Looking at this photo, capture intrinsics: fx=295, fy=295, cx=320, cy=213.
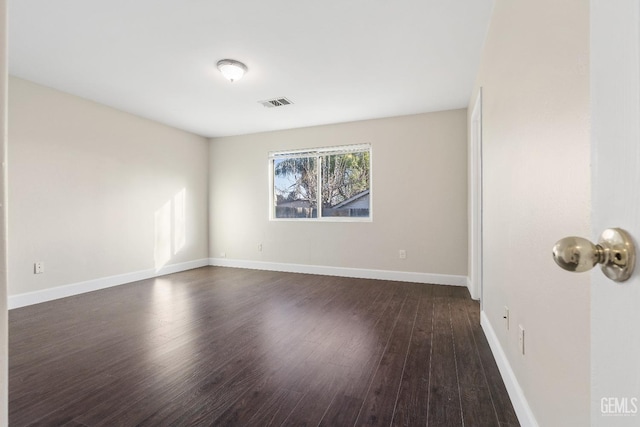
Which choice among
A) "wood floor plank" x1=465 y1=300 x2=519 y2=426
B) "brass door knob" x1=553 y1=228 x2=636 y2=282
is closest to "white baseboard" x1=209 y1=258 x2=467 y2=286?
"wood floor plank" x1=465 y1=300 x2=519 y2=426

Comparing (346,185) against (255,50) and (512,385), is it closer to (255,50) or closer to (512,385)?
(255,50)

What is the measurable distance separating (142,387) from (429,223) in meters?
3.75

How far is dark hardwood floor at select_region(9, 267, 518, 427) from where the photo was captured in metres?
1.53

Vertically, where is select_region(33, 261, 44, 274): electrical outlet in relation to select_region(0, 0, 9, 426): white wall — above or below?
below

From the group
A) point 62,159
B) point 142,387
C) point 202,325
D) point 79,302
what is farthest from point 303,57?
point 79,302

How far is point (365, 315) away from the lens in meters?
2.94

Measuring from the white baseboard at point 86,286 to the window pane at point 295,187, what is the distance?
79.1 inches

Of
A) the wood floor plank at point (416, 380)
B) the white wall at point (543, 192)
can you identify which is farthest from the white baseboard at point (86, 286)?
the white wall at point (543, 192)

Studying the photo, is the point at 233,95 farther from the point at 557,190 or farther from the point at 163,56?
the point at 557,190

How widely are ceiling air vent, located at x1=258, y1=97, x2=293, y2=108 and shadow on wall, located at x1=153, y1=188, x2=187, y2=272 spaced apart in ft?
7.79

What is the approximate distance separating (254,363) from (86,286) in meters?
3.13

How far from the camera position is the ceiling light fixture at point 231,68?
2838mm

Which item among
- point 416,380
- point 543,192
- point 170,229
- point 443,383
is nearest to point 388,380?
point 416,380

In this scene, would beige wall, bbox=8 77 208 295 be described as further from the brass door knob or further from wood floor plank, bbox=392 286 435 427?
the brass door knob
